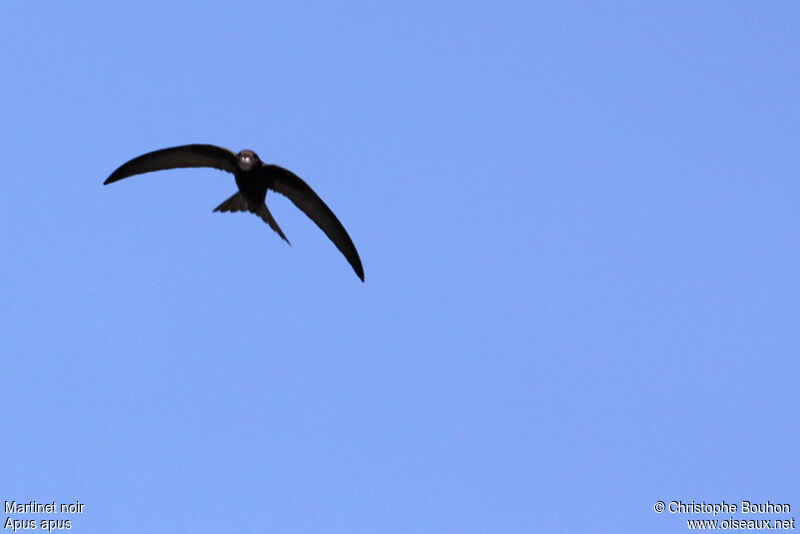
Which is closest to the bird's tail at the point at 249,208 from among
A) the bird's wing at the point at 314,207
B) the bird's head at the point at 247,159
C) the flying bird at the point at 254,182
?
the flying bird at the point at 254,182

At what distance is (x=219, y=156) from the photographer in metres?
16.4

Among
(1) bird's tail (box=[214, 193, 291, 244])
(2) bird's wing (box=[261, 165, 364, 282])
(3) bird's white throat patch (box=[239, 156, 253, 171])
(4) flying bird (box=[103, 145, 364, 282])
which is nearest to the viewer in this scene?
(3) bird's white throat patch (box=[239, 156, 253, 171])

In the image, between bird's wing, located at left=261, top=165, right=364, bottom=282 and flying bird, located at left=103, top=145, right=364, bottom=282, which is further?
bird's wing, located at left=261, top=165, right=364, bottom=282

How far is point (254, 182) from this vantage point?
1617 centimetres

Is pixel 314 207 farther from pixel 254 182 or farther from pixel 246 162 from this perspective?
pixel 246 162

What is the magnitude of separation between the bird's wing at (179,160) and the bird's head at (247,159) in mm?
445

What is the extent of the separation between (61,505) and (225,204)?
20.9 feet

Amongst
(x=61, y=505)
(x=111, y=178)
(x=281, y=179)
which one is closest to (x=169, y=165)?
(x=111, y=178)

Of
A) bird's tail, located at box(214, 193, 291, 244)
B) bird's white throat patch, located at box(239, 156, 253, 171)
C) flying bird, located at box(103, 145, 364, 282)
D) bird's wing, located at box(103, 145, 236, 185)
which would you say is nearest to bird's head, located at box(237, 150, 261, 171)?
bird's white throat patch, located at box(239, 156, 253, 171)

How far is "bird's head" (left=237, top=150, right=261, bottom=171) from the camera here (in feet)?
51.5

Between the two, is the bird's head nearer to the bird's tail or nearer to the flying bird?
the flying bird

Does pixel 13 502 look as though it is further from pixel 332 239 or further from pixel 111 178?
pixel 332 239

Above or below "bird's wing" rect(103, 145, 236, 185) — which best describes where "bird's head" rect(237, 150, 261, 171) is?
below

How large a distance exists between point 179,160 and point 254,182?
5.40ft
